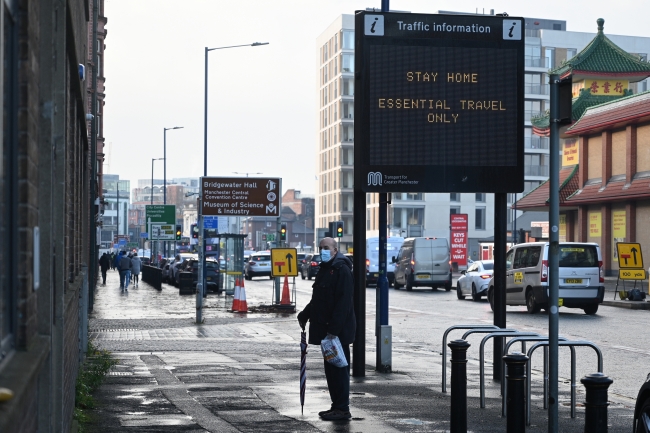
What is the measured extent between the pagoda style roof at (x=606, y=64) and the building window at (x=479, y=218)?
151 ft

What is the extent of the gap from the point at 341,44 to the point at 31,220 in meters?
105

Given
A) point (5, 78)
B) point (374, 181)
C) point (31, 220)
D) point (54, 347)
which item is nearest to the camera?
point (5, 78)

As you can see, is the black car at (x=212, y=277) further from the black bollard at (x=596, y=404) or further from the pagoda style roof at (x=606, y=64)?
the black bollard at (x=596, y=404)

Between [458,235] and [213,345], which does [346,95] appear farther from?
[213,345]

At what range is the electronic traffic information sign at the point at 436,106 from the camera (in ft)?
42.4

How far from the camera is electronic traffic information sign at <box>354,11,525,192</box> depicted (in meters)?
12.9

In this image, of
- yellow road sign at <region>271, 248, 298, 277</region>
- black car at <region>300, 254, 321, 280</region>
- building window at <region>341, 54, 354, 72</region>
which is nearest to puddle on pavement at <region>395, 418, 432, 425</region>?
yellow road sign at <region>271, 248, 298, 277</region>

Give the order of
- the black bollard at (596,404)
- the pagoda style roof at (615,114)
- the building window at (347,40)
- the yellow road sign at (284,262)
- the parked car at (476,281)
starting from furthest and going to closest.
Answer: the building window at (347,40) < the pagoda style roof at (615,114) < the parked car at (476,281) < the yellow road sign at (284,262) < the black bollard at (596,404)

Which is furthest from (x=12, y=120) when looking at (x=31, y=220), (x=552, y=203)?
(x=552, y=203)

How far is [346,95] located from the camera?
350 ft

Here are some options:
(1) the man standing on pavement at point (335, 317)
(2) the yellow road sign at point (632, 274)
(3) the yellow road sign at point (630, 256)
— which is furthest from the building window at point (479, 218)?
(1) the man standing on pavement at point (335, 317)

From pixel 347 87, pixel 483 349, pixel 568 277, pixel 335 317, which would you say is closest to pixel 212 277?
pixel 568 277

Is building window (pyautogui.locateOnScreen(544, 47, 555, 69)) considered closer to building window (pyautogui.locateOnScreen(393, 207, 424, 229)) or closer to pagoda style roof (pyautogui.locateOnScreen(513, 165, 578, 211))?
building window (pyautogui.locateOnScreen(393, 207, 424, 229))

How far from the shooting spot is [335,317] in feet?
32.7
